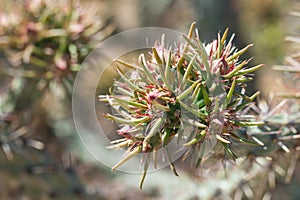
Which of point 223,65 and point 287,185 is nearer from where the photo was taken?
point 223,65

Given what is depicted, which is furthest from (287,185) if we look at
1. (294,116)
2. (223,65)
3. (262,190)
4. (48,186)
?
(223,65)

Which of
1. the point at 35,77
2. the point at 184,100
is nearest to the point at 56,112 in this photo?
the point at 35,77

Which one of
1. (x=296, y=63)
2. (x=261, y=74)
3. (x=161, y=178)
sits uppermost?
(x=296, y=63)

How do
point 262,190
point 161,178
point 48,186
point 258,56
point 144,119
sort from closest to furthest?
1. point 144,119
2. point 262,190
3. point 48,186
4. point 161,178
5. point 258,56

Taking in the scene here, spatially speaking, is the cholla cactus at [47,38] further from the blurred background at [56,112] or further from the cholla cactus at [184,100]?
the cholla cactus at [184,100]

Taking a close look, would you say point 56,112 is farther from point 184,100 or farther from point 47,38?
point 184,100

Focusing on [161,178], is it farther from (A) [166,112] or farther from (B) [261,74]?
(A) [166,112]

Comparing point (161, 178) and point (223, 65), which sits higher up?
point (223, 65)
